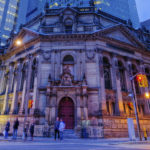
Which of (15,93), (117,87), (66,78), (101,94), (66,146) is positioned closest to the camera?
(66,146)

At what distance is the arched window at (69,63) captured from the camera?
80.6 ft

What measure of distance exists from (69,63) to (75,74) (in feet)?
7.94

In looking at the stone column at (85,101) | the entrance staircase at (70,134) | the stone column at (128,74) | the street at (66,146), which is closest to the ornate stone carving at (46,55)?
the stone column at (85,101)

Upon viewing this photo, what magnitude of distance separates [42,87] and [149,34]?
33.7m

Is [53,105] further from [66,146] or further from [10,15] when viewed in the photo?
[10,15]

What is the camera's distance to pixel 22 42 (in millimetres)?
30203

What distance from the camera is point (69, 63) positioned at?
978 inches

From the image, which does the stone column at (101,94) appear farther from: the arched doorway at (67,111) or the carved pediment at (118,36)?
the carved pediment at (118,36)

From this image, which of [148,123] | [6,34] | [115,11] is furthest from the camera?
[6,34]

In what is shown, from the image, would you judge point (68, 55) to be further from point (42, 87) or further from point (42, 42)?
point (42, 87)

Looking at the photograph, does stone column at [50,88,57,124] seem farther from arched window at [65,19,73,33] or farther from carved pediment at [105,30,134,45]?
carved pediment at [105,30,134,45]

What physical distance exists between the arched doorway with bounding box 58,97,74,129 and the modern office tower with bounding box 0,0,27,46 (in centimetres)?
5195

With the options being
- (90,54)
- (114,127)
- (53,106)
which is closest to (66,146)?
(53,106)

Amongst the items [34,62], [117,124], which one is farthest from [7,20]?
[117,124]
